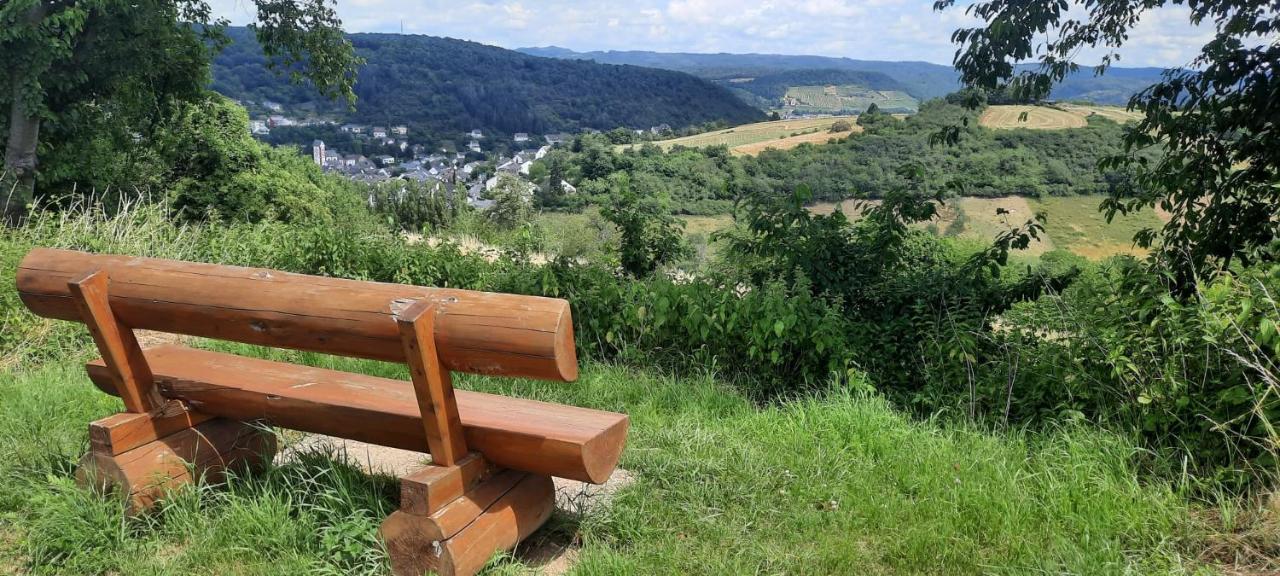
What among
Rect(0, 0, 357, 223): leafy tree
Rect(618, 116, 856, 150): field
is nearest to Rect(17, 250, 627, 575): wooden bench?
Rect(0, 0, 357, 223): leafy tree

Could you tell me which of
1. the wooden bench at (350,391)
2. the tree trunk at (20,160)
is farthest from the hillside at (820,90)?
the wooden bench at (350,391)

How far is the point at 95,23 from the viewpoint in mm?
9508

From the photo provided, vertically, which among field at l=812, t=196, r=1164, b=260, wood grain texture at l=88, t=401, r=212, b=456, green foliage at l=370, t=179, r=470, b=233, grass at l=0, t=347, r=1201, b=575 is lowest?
green foliage at l=370, t=179, r=470, b=233

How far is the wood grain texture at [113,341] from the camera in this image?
2729 millimetres

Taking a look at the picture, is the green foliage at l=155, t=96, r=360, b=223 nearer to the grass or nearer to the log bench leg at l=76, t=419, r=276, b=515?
the log bench leg at l=76, t=419, r=276, b=515

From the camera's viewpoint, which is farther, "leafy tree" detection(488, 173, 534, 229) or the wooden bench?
"leafy tree" detection(488, 173, 534, 229)

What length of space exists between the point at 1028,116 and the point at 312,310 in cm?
593

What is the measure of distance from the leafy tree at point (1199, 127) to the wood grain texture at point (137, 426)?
15.5 ft

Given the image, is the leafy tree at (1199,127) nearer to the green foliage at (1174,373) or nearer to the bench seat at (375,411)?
the green foliage at (1174,373)

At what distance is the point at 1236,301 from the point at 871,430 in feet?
4.82

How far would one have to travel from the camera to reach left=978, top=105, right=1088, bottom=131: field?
7.16 m

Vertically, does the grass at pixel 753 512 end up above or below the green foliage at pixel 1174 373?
below

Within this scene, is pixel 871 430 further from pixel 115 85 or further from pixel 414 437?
pixel 115 85

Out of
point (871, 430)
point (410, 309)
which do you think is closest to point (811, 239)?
point (871, 430)
